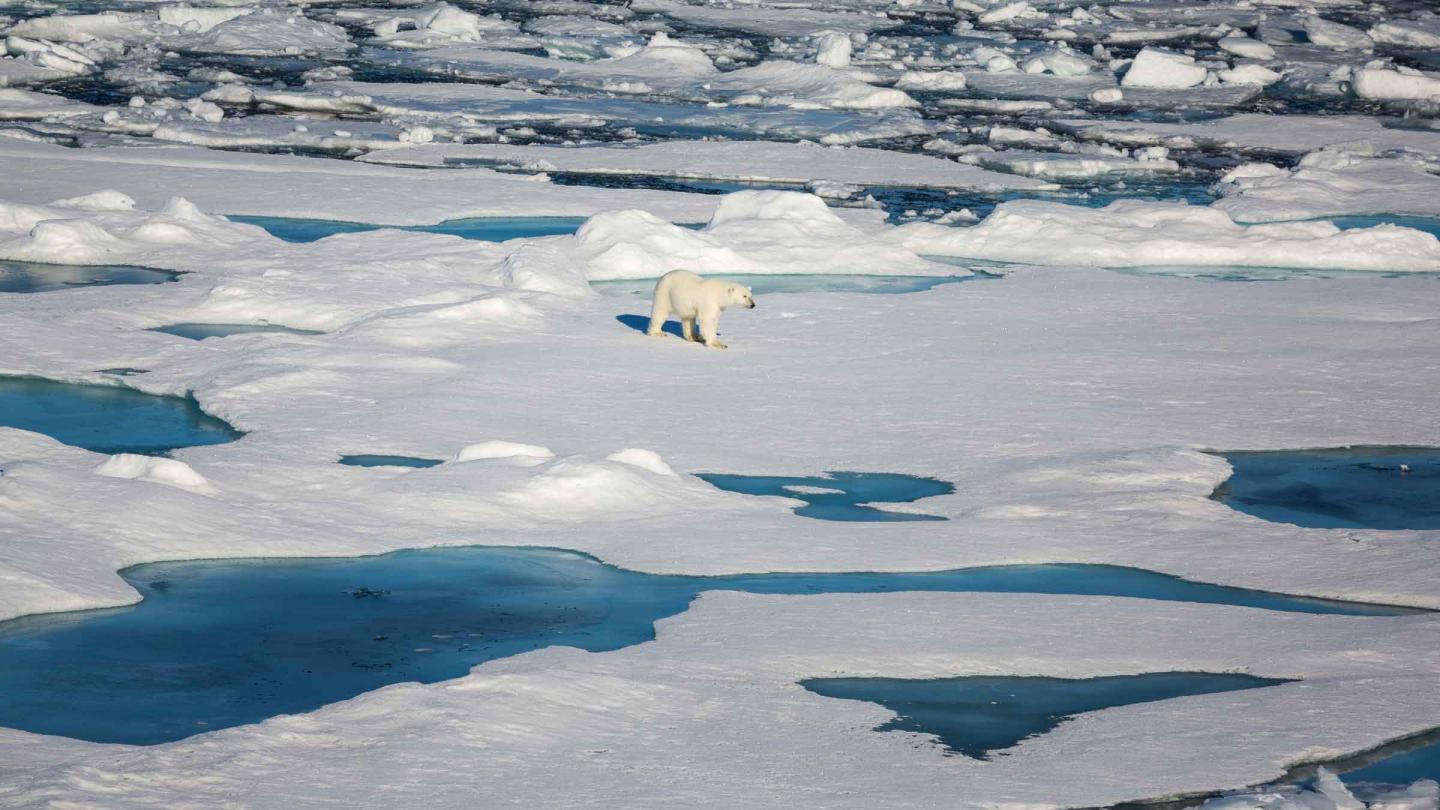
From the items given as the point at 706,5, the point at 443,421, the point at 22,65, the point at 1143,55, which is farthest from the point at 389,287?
the point at 706,5

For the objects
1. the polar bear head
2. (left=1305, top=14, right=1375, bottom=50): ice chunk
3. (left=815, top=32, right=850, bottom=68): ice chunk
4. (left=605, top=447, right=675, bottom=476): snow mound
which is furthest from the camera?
(left=1305, top=14, right=1375, bottom=50): ice chunk

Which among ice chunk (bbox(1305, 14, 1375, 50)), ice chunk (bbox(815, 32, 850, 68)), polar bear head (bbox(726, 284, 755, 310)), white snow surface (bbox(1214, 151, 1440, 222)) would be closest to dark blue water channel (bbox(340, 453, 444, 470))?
polar bear head (bbox(726, 284, 755, 310))

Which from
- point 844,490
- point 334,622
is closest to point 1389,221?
point 844,490

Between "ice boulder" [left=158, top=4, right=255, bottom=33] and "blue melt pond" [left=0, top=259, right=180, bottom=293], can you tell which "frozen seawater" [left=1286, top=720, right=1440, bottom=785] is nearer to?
"blue melt pond" [left=0, top=259, right=180, bottom=293]

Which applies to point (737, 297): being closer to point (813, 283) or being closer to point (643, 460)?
point (813, 283)

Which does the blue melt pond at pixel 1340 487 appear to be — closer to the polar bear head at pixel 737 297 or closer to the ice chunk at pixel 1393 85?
the polar bear head at pixel 737 297
